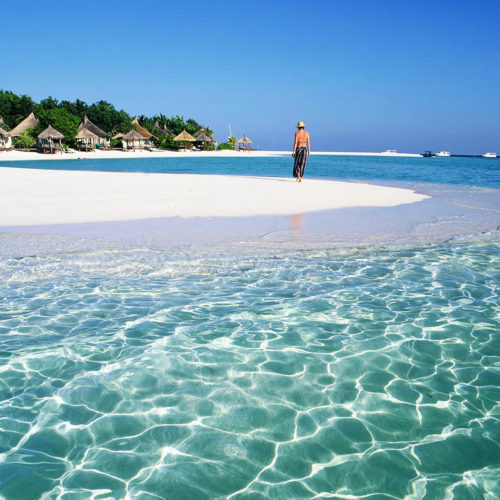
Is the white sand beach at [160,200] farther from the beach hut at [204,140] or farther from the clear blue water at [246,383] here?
the beach hut at [204,140]

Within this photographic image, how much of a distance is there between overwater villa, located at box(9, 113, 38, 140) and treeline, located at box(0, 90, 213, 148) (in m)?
0.87

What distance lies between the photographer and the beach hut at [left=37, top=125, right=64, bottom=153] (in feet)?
172

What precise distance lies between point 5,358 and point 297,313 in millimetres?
2583

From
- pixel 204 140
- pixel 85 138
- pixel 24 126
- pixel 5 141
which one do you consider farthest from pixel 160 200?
pixel 204 140

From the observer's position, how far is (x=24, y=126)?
56969mm

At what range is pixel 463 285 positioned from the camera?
17.3 ft

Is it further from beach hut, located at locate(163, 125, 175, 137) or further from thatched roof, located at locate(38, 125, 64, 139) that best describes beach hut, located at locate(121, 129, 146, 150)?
beach hut, located at locate(163, 125, 175, 137)

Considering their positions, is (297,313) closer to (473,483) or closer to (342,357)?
(342,357)

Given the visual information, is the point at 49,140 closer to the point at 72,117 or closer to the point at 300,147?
the point at 72,117

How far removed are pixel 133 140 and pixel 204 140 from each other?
15069 mm

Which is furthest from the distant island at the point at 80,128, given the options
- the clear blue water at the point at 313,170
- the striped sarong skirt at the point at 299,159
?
the striped sarong skirt at the point at 299,159

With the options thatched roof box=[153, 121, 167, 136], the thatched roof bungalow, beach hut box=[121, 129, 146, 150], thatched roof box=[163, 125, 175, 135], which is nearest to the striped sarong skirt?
beach hut box=[121, 129, 146, 150]

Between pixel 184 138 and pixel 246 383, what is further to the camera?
pixel 184 138

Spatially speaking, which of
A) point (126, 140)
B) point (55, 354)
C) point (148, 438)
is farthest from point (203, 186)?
point (126, 140)
